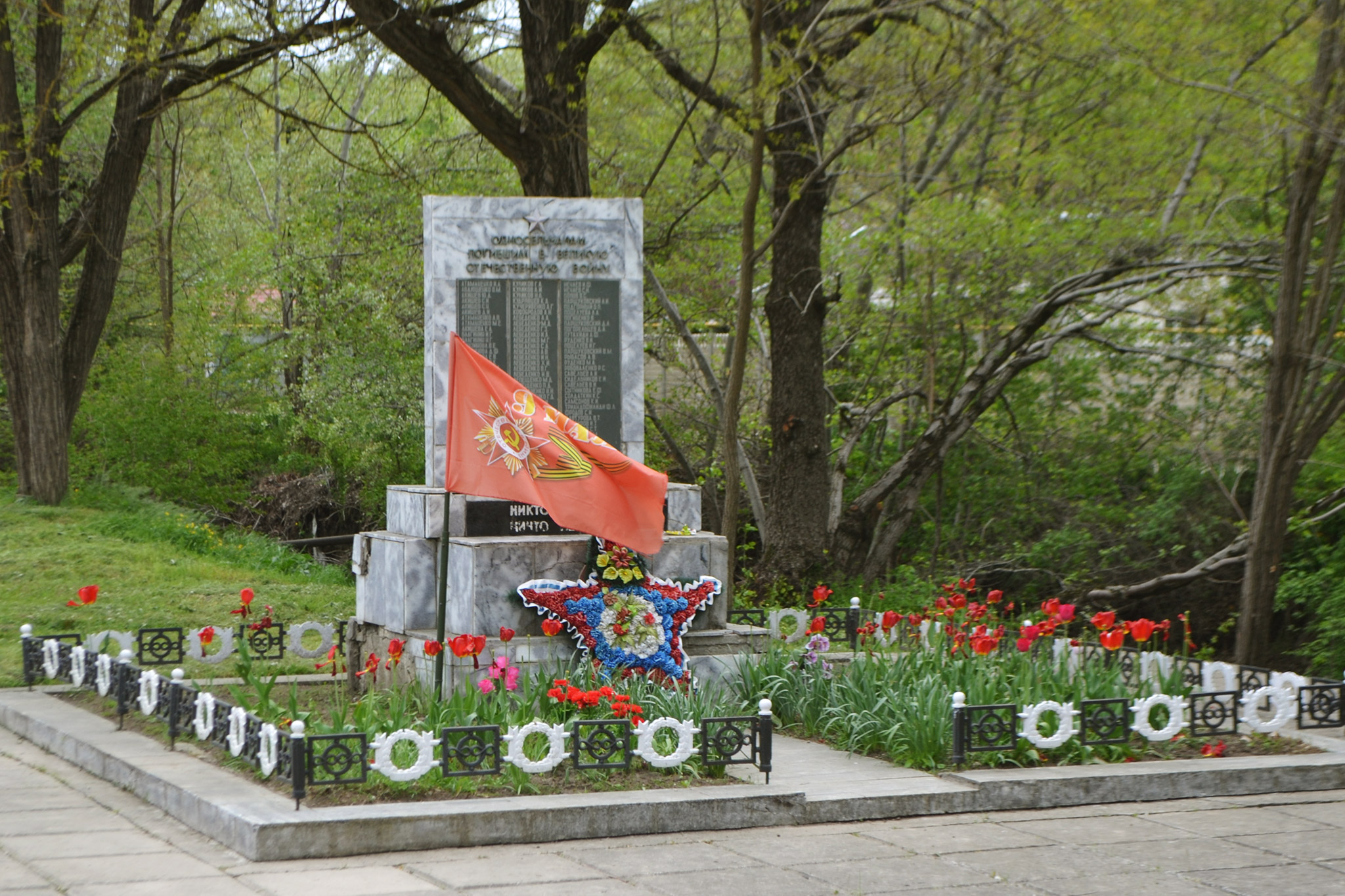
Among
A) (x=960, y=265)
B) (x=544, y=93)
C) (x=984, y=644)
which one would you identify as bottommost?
(x=984, y=644)

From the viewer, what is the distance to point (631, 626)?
27.6ft

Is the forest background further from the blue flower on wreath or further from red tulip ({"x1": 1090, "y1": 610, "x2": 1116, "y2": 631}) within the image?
the blue flower on wreath

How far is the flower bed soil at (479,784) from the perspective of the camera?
6320 millimetres

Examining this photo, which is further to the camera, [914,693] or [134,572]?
[134,572]

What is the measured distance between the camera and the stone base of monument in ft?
28.0

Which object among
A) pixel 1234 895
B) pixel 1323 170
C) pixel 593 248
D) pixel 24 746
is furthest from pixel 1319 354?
pixel 24 746

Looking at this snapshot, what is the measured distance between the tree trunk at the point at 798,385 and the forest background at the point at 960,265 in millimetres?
67

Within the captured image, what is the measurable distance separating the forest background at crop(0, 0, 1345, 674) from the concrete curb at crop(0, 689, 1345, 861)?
5.37 m

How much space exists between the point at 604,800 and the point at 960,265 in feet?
35.1

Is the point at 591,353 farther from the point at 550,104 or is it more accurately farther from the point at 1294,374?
the point at 1294,374

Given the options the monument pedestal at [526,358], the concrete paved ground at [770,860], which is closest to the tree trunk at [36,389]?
the monument pedestal at [526,358]

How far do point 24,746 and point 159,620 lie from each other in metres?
4.82

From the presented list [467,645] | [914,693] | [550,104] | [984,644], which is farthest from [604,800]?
[550,104]

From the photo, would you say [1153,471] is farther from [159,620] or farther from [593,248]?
[159,620]
